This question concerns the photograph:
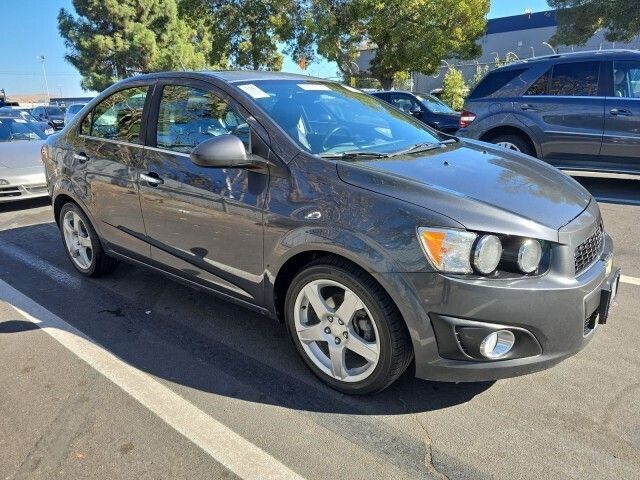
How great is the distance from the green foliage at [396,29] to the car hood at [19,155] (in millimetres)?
15942

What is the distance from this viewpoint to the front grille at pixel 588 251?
241 centimetres

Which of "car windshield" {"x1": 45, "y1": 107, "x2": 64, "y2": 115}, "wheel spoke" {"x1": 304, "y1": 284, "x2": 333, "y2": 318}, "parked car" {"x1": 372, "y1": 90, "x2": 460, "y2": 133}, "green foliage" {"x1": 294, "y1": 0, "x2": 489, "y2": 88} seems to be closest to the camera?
"wheel spoke" {"x1": 304, "y1": 284, "x2": 333, "y2": 318}

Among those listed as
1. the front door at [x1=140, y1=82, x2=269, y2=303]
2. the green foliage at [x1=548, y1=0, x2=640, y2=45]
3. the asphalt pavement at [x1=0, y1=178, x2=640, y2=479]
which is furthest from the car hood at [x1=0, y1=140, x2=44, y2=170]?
the green foliage at [x1=548, y1=0, x2=640, y2=45]

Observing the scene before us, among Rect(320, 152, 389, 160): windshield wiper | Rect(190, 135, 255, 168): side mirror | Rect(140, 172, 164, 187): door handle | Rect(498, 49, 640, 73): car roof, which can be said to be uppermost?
Rect(498, 49, 640, 73): car roof

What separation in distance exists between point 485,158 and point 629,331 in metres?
1.40

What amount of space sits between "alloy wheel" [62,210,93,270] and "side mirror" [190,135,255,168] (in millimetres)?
2044

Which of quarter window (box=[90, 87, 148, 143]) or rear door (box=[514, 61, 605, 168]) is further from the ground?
quarter window (box=[90, 87, 148, 143])

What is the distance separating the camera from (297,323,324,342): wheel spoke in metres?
2.71

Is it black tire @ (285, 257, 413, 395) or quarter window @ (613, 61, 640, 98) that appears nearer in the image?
black tire @ (285, 257, 413, 395)

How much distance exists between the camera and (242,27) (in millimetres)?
26312

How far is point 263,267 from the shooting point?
283 centimetres

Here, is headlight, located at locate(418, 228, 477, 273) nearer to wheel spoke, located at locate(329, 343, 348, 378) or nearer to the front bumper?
the front bumper

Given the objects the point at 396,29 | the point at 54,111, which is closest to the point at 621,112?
the point at 396,29

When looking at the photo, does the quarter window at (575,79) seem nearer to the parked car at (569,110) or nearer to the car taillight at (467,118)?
the parked car at (569,110)
